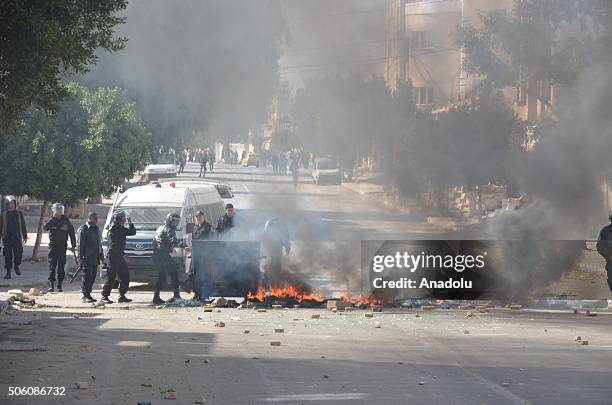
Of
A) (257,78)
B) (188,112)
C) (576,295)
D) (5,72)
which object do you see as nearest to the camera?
(5,72)

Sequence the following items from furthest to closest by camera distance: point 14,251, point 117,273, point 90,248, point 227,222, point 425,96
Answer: point 425,96, point 14,251, point 227,222, point 90,248, point 117,273

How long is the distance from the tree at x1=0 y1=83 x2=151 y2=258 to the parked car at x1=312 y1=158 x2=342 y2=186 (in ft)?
17.4

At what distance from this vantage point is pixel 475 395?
34.2 feet

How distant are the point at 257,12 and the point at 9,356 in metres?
18.4

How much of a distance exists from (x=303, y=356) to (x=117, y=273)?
880cm

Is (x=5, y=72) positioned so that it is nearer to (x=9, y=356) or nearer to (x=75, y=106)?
(x=9, y=356)

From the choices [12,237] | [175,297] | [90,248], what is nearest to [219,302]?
[175,297]

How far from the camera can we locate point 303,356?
43.8 ft

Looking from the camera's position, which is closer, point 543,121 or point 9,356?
point 9,356

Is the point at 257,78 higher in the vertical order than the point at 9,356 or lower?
higher

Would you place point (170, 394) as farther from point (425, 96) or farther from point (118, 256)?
point (425, 96)

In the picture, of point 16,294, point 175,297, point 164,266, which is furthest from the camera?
point 164,266

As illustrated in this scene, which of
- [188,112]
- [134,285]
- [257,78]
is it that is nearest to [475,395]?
[134,285]

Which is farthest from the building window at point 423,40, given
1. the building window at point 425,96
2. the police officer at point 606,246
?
the police officer at point 606,246
